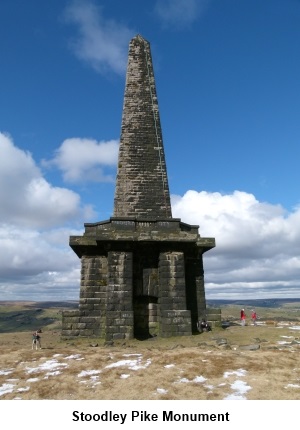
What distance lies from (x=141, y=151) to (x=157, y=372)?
13979mm

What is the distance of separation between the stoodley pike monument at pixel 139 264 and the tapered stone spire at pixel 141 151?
0.06 metres

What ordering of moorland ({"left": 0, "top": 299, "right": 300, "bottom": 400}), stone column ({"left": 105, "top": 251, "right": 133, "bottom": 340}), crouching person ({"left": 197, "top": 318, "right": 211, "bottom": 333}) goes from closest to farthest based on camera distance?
moorland ({"left": 0, "top": 299, "right": 300, "bottom": 400}) < stone column ({"left": 105, "top": 251, "right": 133, "bottom": 340}) < crouching person ({"left": 197, "top": 318, "right": 211, "bottom": 333})

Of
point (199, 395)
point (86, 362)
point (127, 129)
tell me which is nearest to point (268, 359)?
point (199, 395)

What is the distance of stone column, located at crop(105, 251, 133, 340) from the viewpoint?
15419 millimetres

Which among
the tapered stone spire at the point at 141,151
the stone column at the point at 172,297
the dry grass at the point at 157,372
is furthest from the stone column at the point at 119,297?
the tapered stone spire at the point at 141,151

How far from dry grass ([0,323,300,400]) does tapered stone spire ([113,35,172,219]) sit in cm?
829

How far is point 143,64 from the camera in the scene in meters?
22.4

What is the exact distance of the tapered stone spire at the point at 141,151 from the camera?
1952 cm

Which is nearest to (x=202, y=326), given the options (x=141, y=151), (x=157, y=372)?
(x=157, y=372)

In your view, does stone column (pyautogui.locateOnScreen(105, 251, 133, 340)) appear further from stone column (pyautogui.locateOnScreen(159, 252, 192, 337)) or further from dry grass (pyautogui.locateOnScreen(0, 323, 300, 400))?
stone column (pyautogui.locateOnScreen(159, 252, 192, 337))

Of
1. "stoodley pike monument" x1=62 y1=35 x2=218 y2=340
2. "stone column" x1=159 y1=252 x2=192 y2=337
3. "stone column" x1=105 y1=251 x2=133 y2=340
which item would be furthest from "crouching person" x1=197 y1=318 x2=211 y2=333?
"stone column" x1=105 y1=251 x2=133 y2=340

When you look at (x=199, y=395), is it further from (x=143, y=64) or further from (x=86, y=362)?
(x=143, y=64)

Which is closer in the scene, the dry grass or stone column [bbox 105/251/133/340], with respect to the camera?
the dry grass

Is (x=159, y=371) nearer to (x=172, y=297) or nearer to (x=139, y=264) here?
(x=172, y=297)
